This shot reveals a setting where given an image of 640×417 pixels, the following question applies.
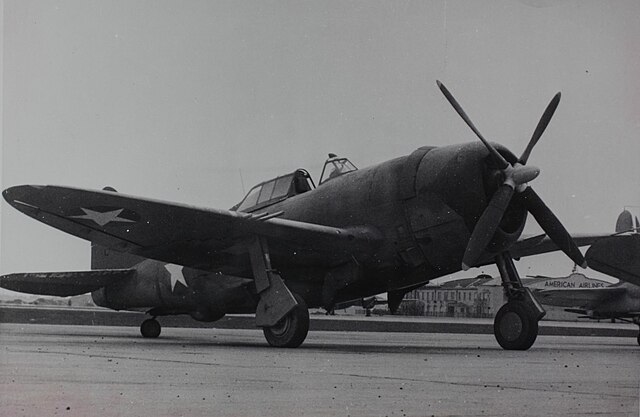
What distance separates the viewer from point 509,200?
31.9 ft

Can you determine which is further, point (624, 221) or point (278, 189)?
point (624, 221)

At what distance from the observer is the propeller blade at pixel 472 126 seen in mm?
9812

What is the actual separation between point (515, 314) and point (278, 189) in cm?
442

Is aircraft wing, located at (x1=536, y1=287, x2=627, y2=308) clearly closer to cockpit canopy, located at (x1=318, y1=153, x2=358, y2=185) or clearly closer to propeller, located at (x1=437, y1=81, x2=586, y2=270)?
propeller, located at (x1=437, y1=81, x2=586, y2=270)

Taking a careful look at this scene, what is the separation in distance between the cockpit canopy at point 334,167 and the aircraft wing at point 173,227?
121cm

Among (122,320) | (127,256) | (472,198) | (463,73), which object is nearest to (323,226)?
(472,198)

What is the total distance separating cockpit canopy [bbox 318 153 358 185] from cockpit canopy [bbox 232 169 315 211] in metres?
0.61

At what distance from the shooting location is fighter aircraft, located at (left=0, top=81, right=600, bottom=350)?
9938 millimetres

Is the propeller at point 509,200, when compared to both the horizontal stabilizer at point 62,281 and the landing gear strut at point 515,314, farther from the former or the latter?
the horizontal stabilizer at point 62,281

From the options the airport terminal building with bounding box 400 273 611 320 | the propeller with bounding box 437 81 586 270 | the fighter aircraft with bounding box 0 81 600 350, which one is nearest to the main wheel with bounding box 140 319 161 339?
the fighter aircraft with bounding box 0 81 600 350

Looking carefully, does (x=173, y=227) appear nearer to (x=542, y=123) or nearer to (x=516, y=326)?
(x=516, y=326)

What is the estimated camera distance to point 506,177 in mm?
9891

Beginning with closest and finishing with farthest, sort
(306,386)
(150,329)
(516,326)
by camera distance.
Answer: (306,386) → (516,326) → (150,329)

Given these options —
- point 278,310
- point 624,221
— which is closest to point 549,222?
point 278,310
